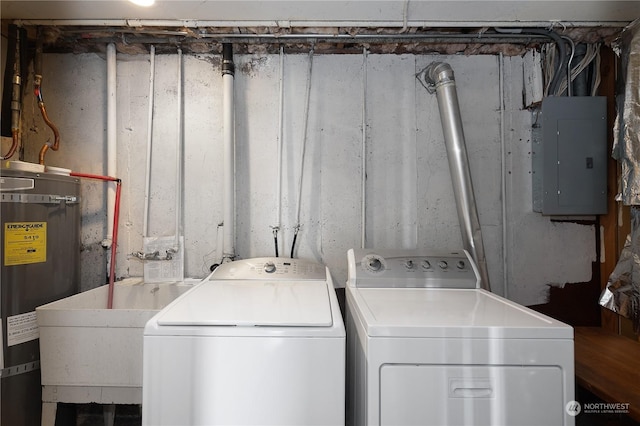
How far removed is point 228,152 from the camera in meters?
1.91

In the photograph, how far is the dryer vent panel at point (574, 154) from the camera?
177 cm

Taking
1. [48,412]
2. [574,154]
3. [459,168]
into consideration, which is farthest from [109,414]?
[574,154]

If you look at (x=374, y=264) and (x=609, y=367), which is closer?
(x=609, y=367)

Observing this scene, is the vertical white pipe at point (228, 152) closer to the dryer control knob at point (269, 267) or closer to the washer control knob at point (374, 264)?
the dryer control knob at point (269, 267)

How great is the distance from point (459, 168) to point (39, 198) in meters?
2.14

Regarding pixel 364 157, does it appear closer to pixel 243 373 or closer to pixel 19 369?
pixel 243 373

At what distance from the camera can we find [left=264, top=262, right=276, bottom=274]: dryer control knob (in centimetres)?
168

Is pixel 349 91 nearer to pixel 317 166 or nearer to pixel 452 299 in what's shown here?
pixel 317 166

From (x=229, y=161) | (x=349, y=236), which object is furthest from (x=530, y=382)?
(x=229, y=161)

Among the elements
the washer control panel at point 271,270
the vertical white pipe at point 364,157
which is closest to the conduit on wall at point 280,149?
the washer control panel at point 271,270

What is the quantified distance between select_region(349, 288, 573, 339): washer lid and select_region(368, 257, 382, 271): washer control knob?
0.20 metres

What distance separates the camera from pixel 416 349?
1003 millimetres

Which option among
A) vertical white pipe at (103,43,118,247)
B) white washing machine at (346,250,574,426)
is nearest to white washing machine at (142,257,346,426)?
white washing machine at (346,250,574,426)

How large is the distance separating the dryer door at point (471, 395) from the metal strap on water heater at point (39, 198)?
5.60 ft
